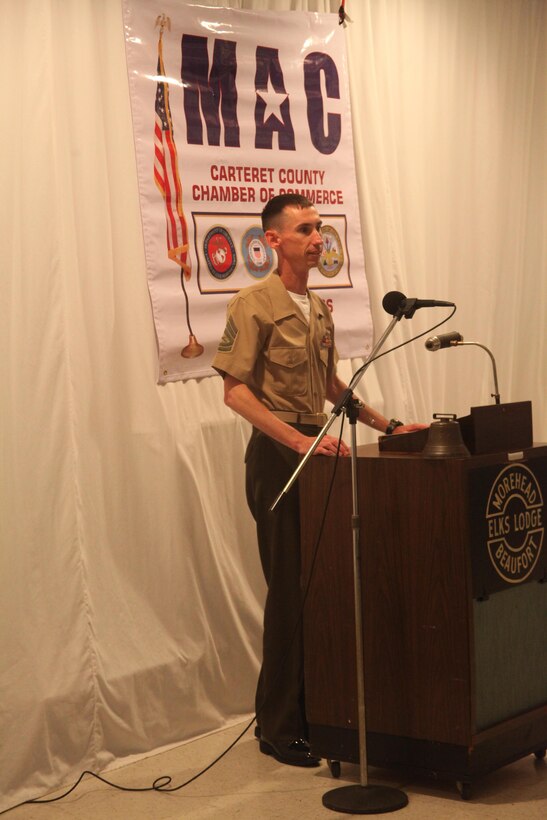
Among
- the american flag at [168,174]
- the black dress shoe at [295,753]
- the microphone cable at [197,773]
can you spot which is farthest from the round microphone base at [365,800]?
the american flag at [168,174]

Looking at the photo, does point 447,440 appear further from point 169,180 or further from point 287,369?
point 169,180

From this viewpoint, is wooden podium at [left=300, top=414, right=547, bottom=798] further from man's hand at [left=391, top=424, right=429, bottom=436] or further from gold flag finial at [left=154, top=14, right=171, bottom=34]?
Result: gold flag finial at [left=154, top=14, right=171, bottom=34]

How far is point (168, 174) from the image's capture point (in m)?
3.76

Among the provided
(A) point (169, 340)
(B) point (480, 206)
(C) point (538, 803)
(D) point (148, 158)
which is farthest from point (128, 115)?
(C) point (538, 803)

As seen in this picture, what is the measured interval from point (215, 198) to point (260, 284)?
0.65m

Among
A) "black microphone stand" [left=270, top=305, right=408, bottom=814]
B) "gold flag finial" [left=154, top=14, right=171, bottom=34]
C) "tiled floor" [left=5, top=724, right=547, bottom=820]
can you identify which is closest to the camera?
"black microphone stand" [left=270, top=305, right=408, bottom=814]

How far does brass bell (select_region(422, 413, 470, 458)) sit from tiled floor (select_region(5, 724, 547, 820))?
937mm

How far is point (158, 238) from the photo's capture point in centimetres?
373

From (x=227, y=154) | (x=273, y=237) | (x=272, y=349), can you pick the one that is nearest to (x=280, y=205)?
(x=273, y=237)

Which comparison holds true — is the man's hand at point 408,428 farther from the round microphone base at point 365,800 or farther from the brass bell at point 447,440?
the round microphone base at point 365,800

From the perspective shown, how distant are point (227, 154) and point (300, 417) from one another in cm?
113

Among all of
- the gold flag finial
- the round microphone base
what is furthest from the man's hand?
the gold flag finial

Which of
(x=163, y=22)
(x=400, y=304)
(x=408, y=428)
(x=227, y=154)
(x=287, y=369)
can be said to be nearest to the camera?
(x=400, y=304)

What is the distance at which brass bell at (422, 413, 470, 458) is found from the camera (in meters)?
2.88
